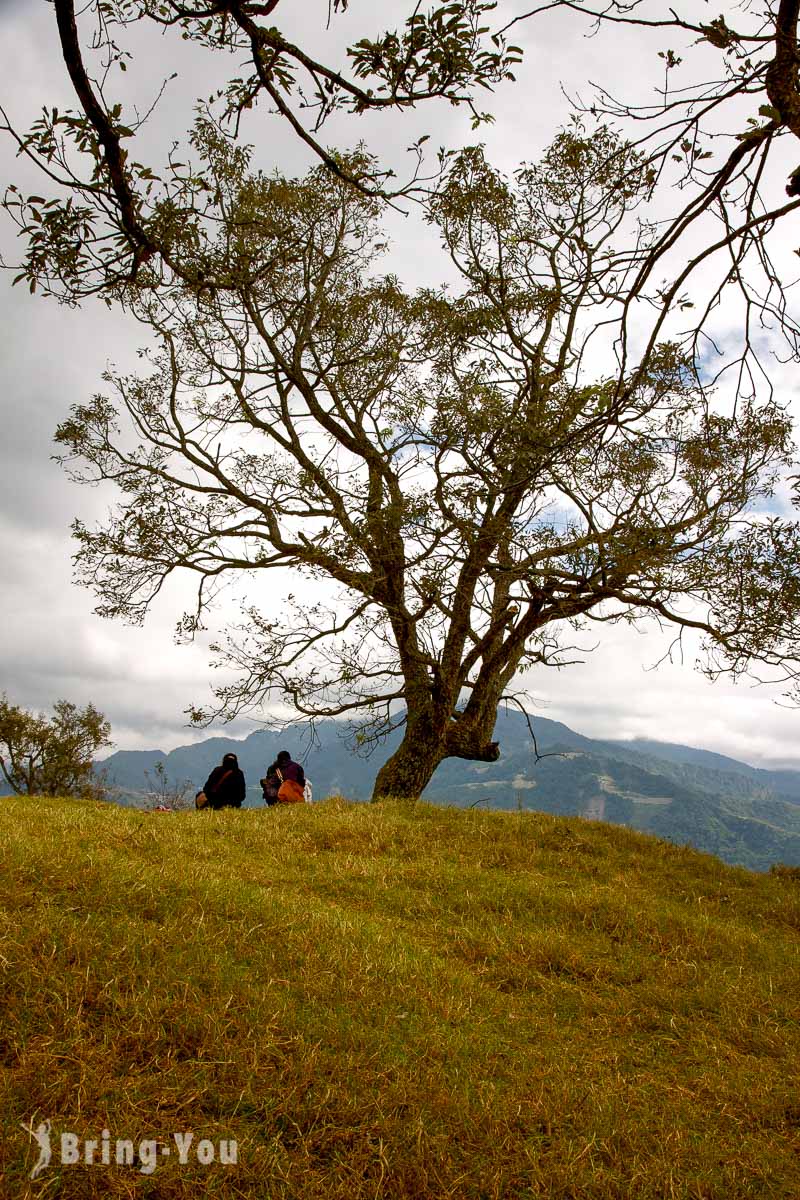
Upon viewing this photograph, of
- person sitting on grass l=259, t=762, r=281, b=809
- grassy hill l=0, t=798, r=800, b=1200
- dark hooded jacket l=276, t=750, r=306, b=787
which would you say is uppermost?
dark hooded jacket l=276, t=750, r=306, b=787

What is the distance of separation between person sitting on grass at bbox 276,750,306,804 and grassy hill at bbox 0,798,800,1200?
239 inches

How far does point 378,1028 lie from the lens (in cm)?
529

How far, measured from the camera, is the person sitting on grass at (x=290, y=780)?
15844 mm

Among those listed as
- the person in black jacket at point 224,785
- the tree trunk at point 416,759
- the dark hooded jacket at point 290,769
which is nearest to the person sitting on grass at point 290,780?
the dark hooded jacket at point 290,769

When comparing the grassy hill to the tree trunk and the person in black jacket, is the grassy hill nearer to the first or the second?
the person in black jacket

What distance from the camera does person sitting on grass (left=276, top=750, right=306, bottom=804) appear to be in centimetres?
1584

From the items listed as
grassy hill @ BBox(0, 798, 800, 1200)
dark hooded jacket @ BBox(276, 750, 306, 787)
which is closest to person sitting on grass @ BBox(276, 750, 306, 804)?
dark hooded jacket @ BBox(276, 750, 306, 787)

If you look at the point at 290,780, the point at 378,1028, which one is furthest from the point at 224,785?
the point at 378,1028

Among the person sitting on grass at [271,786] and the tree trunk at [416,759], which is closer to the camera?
the tree trunk at [416,759]

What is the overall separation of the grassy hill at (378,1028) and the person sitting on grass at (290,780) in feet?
19.9

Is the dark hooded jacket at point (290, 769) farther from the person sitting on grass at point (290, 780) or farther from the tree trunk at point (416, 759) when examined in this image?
the tree trunk at point (416, 759)

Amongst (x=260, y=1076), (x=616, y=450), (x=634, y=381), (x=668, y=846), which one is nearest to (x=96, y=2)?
(x=634, y=381)

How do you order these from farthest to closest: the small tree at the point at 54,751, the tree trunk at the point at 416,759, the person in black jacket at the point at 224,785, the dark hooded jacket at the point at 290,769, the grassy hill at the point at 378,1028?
the small tree at the point at 54,751, the tree trunk at the point at 416,759, the dark hooded jacket at the point at 290,769, the person in black jacket at the point at 224,785, the grassy hill at the point at 378,1028

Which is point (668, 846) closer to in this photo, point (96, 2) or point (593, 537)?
point (593, 537)
